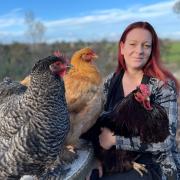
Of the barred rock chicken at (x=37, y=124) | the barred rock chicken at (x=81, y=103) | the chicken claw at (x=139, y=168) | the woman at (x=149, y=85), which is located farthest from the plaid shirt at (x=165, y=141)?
the barred rock chicken at (x=37, y=124)

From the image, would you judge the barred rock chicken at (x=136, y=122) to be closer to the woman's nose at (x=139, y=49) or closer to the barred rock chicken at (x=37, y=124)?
the woman's nose at (x=139, y=49)

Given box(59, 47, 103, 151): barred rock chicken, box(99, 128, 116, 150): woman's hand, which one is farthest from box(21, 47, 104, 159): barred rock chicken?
box(99, 128, 116, 150): woman's hand

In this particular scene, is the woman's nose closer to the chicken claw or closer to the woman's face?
the woman's face

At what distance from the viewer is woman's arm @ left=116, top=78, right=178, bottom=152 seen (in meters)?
Answer: 3.21

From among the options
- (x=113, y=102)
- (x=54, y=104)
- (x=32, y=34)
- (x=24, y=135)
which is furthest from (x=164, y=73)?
(x=32, y=34)

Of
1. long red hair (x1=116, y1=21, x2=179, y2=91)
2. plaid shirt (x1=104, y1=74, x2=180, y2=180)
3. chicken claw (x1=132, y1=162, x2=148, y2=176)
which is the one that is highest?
long red hair (x1=116, y1=21, x2=179, y2=91)

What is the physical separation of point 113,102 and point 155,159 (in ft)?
1.88

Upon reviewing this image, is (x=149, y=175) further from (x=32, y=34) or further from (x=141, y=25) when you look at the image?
(x=32, y=34)

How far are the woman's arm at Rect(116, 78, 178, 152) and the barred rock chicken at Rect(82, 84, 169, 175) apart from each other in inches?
1.5

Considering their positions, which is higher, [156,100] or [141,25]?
[141,25]

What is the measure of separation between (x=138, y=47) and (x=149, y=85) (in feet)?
1.02

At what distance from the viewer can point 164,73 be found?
3.38 metres

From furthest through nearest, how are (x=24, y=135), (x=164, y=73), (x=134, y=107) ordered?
(x=164, y=73) < (x=134, y=107) < (x=24, y=135)

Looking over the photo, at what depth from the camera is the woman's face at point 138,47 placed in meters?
3.33
